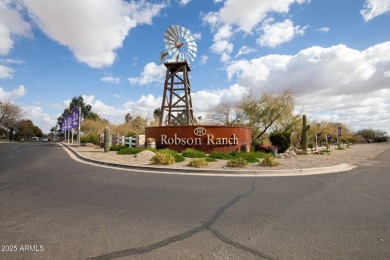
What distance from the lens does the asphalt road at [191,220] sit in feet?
12.0

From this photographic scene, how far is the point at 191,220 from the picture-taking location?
4910 mm

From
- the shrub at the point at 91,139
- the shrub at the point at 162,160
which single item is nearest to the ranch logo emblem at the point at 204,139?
the shrub at the point at 162,160

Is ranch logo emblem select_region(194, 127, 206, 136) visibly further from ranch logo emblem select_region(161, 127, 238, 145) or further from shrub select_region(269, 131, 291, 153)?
shrub select_region(269, 131, 291, 153)

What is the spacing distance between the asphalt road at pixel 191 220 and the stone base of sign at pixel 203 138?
36.3 ft

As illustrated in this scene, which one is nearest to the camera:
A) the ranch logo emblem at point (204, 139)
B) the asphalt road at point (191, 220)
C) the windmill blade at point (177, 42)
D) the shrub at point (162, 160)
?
the asphalt road at point (191, 220)

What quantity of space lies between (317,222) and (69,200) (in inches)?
216

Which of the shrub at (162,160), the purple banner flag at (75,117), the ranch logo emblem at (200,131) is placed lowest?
the shrub at (162,160)

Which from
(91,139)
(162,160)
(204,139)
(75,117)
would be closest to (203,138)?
(204,139)

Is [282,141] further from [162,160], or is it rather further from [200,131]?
[162,160]

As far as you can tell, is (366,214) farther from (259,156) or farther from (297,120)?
(297,120)

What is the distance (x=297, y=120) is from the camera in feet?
117

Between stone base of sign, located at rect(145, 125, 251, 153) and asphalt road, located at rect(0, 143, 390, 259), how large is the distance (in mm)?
11071

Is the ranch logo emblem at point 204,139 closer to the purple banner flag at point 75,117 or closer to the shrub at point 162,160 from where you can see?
the shrub at point 162,160

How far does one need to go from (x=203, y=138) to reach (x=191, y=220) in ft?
48.3
